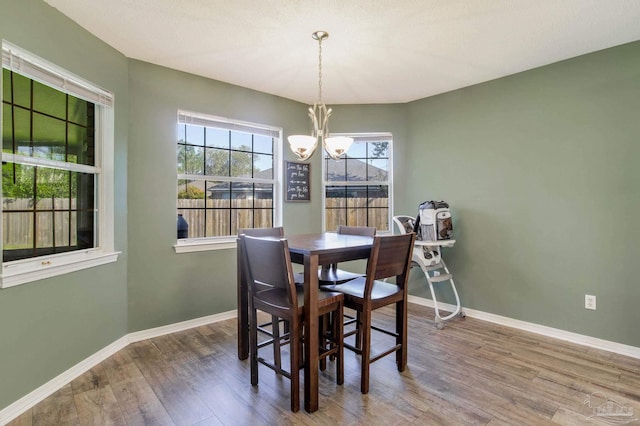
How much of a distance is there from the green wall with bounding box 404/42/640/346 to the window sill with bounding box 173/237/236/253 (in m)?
2.39

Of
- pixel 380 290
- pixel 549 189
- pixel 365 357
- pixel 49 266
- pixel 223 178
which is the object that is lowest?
pixel 365 357

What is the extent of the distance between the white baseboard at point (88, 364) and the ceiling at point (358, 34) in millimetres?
2375

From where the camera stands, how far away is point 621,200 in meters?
2.71

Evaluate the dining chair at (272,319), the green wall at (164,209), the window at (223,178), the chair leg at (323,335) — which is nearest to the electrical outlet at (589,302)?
the chair leg at (323,335)

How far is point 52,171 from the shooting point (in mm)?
2295

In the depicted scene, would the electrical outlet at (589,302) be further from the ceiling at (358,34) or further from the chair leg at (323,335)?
the chair leg at (323,335)

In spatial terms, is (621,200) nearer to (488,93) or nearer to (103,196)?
(488,93)

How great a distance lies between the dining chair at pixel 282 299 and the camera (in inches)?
74.6

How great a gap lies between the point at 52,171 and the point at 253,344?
179 centimetres

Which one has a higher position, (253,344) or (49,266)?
(49,266)

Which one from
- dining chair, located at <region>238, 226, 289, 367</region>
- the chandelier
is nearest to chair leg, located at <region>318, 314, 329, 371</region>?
dining chair, located at <region>238, 226, 289, 367</region>

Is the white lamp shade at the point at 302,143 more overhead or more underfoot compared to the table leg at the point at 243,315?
more overhead

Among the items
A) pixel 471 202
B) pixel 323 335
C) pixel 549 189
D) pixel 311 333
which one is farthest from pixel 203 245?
pixel 549 189

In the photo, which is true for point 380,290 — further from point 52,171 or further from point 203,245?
point 52,171
